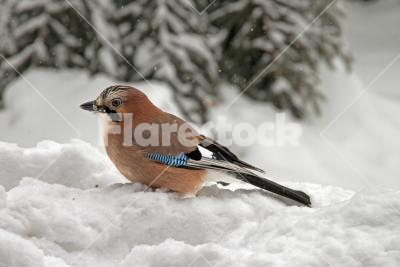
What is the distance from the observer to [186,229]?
9.34 feet

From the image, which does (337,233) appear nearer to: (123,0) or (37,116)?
(37,116)

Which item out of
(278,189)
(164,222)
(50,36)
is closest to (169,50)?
(50,36)

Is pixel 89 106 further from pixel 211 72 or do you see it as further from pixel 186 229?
pixel 211 72

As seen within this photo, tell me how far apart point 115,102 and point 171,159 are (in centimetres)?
50

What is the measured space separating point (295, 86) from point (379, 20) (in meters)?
13.9

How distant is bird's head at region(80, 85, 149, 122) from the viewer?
3.68 m

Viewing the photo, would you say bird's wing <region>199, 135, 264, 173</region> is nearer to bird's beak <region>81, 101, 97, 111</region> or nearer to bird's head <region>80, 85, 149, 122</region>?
bird's head <region>80, 85, 149, 122</region>

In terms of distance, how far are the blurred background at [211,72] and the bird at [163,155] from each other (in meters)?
4.36

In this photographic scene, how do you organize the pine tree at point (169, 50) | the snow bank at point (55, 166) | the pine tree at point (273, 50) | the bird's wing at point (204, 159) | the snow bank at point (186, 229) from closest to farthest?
1. the snow bank at point (186, 229)
2. the snow bank at point (55, 166)
3. the bird's wing at point (204, 159)
4. the pine tree at point (169, 50)
5. the pine tree at point (273, 50)

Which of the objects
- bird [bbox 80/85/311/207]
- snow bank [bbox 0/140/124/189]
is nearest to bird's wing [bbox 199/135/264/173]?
bird [bbox 80/85/311/207]

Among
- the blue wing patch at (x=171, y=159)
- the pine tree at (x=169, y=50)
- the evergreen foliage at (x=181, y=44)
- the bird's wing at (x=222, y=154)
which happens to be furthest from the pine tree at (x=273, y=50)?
the blue wing patch at (x=171, y=159)

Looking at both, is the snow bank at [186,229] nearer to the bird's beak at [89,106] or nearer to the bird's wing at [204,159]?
the bird's wing at [204,159]

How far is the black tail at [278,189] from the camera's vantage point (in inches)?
137

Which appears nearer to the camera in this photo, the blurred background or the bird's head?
the bird's head
